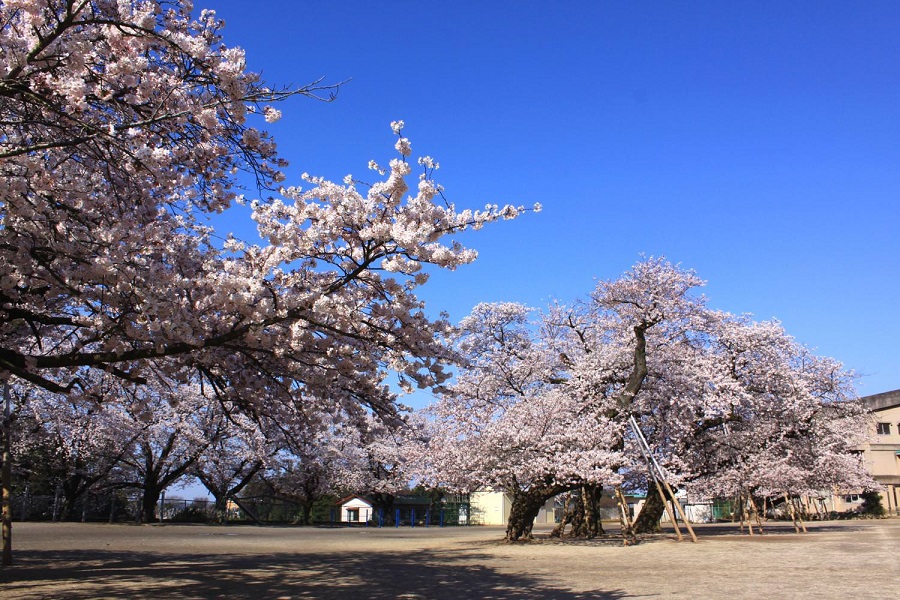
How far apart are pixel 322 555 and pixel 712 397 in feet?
46.9

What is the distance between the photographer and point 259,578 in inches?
431

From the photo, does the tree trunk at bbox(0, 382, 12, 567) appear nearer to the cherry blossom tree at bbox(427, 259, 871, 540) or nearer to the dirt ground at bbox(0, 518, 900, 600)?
the dirt ground at bbox(0, 518, 900, 600)

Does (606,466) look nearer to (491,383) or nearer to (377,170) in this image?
(491,383)

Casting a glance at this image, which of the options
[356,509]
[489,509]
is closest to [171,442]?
[356,509]

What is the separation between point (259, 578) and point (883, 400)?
62.5 meters

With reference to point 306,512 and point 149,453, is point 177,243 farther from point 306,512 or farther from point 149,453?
point 306,512

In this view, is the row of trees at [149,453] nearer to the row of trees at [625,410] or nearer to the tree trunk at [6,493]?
the row of trees at [625,410]

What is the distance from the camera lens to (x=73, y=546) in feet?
55.8

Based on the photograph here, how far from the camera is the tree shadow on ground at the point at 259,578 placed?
29.3ft

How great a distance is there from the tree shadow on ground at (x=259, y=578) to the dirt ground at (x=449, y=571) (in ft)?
0.08

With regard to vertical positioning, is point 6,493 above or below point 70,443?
below

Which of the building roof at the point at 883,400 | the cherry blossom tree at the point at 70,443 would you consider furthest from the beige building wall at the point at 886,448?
the cherry blossom tree at the point at 70,443

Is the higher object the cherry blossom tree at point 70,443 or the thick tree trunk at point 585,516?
the cherry blossom tree at point 70,443

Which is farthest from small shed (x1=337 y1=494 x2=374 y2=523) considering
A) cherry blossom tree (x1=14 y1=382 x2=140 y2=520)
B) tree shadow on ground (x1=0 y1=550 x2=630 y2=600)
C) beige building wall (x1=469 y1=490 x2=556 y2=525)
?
tree shadow on ground (x1=0 y1=550 x2=630 y2=600)
